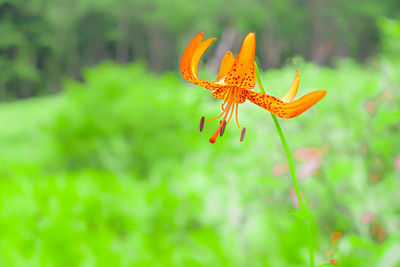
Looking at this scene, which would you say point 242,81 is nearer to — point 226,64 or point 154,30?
point 226,64

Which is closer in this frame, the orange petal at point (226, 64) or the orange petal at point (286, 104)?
the orange petal at point (286, 104)

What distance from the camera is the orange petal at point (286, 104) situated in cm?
49

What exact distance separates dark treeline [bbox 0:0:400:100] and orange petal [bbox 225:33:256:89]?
1699 cm

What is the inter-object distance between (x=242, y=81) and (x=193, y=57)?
8 centimetres

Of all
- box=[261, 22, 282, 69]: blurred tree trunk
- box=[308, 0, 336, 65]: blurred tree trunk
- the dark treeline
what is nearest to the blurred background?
the dark treeline

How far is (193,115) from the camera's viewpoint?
3.81 m

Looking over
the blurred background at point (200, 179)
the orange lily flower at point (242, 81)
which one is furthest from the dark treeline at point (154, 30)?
the orange lily flower at point (242, 81)

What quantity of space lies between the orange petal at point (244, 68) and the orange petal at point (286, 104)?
0.11 ft

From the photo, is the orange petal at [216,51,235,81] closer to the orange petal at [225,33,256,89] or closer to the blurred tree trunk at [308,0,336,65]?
the orange petal at [225,33,256,89]

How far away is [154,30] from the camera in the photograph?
22.6 meters

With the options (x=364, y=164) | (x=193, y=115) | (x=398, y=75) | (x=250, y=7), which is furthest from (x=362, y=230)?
(x=250, y=7)

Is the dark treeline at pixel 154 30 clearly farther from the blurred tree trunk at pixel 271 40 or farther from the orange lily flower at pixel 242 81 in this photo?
the orange lily flower at pixel 242 81

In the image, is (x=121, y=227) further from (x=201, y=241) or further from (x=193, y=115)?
(x=193, y=115)

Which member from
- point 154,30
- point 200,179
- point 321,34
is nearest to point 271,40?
point 321,34
